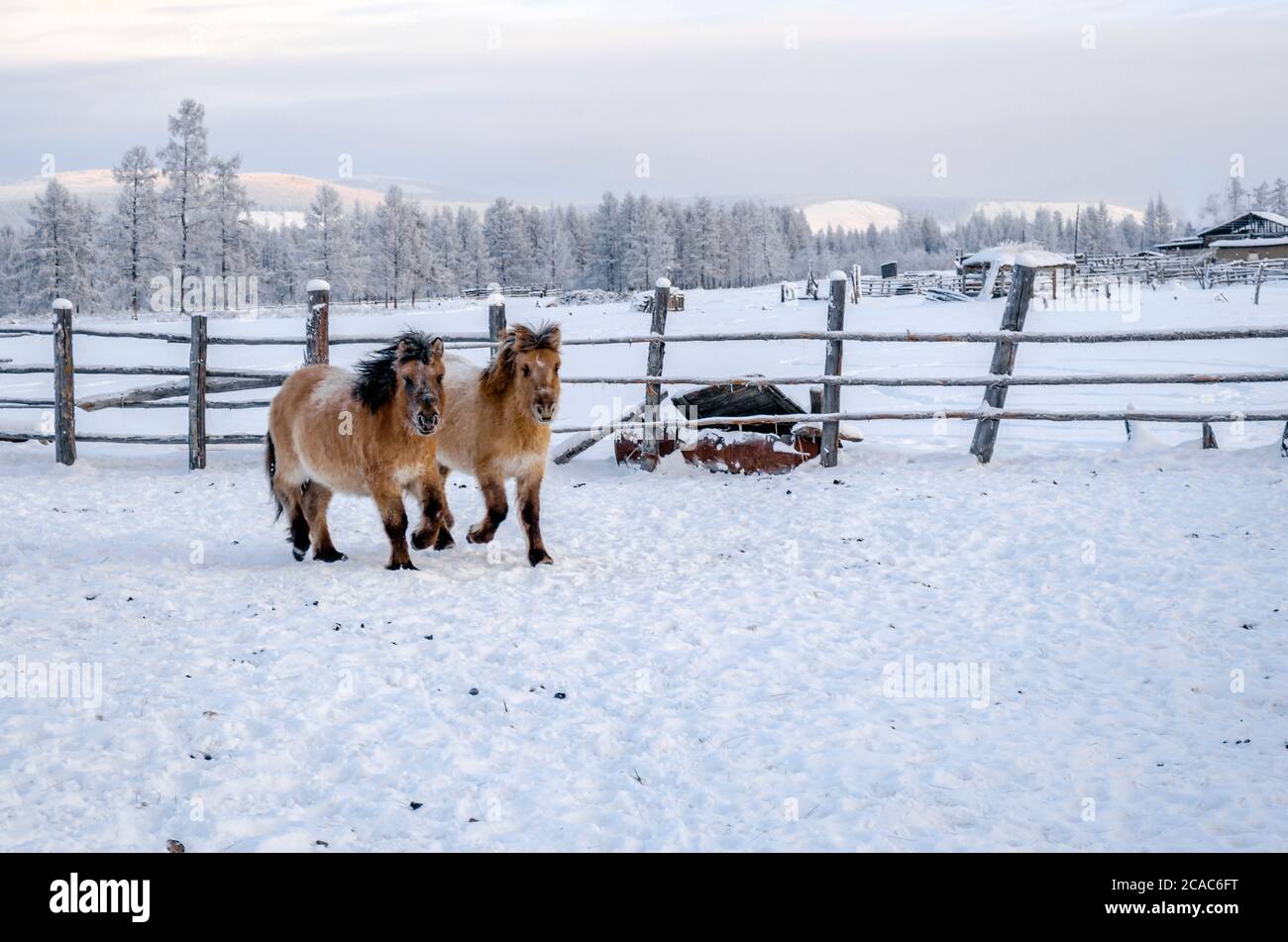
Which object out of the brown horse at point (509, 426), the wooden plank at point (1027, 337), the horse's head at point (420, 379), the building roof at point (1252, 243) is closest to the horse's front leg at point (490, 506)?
the brown horse at point (509, 426)

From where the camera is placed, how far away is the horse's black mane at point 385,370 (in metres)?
5.49

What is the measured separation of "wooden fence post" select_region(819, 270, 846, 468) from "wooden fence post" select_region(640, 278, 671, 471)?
1.64m

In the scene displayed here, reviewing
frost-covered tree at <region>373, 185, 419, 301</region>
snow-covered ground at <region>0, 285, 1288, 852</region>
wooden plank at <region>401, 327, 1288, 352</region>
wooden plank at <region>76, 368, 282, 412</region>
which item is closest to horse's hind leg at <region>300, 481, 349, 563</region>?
snow-covered ground at <region>0, 285, 1288, 852</region>

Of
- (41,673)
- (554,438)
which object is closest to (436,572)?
(41,673)

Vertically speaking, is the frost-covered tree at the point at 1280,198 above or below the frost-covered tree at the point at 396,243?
above

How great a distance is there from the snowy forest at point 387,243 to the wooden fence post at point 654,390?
36987 mm

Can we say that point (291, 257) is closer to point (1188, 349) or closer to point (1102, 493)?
point (1188, 349)

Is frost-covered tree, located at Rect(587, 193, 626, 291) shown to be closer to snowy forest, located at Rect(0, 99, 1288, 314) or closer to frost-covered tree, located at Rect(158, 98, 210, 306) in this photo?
snowy forest, located at Rect(0, 99, 1288, 314)

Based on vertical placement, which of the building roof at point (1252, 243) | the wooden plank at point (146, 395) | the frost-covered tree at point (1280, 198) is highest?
the frost-covered tree at point (1280, 198)

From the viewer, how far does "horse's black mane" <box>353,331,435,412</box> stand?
216 inches

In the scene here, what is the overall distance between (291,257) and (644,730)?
250 ft

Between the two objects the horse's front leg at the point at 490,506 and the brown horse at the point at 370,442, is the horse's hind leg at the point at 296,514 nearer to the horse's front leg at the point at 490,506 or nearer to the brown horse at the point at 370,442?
the brown horse at the point at 370,442
